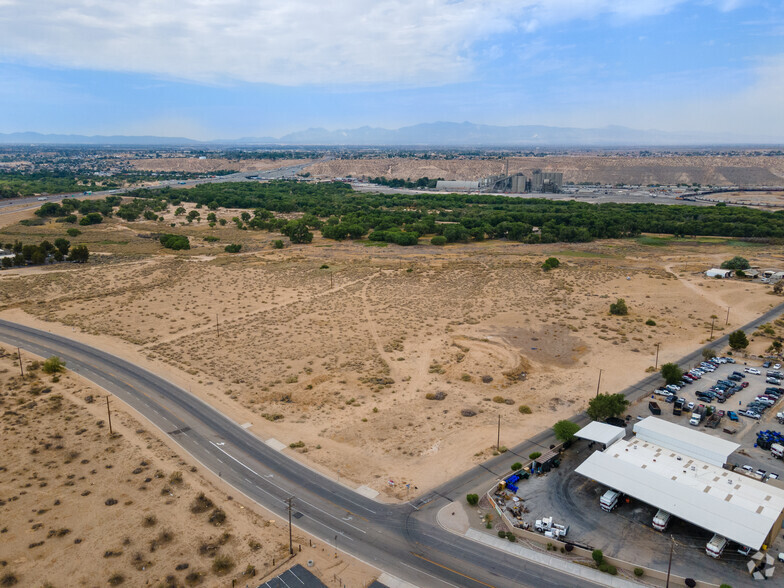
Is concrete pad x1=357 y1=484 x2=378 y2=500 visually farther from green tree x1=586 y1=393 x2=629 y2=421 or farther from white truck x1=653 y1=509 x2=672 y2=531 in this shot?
green tree x1=586 y1=393 x2=629 y2=421

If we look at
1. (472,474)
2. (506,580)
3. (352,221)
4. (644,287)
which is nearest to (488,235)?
(352,221)

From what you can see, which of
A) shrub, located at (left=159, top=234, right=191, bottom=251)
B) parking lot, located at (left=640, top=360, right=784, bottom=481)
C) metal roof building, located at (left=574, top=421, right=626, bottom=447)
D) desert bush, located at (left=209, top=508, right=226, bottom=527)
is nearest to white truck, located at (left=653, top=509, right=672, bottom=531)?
metal roof building, located at (left=574, top=421, right=626, bottom=447)

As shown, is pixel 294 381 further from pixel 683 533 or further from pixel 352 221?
pixel 352 221

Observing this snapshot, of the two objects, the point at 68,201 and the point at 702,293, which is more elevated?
the point at 68,201

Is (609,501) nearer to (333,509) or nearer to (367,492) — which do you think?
(367,492)

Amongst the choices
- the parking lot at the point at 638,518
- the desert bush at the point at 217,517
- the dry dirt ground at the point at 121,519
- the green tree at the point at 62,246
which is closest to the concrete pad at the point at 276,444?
the dry dirt ground at the point at 121,519

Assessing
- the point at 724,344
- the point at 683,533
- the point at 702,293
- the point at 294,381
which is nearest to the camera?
the point at 683,533

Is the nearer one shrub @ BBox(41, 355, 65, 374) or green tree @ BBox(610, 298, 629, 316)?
shrub @ BBox(41, 355, 65, 374)
